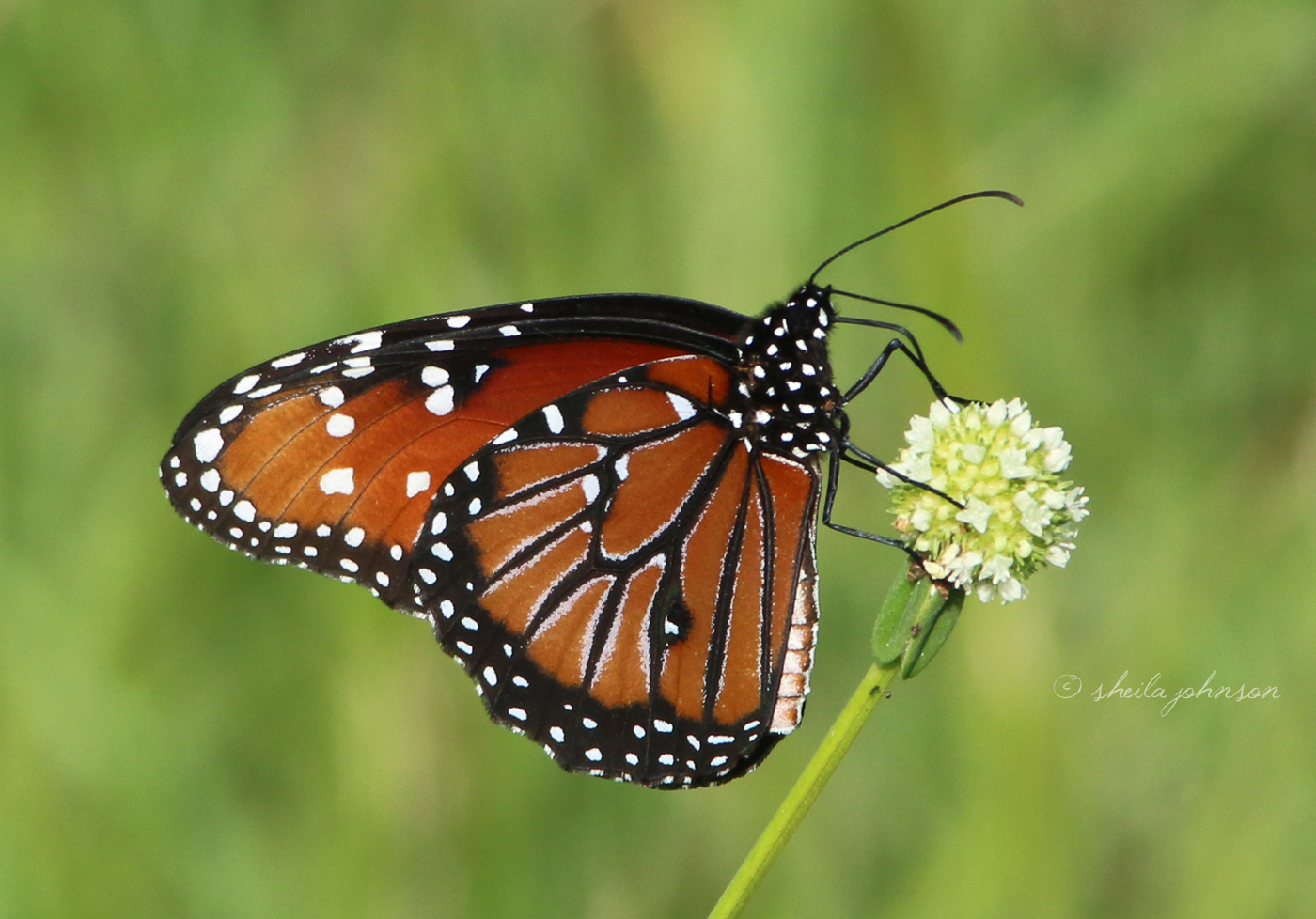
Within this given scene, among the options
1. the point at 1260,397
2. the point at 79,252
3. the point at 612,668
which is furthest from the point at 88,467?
the point at 1260,397

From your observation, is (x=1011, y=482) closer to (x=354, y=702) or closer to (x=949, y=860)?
(x=949, y=860)

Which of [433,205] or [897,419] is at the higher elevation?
[897,419]

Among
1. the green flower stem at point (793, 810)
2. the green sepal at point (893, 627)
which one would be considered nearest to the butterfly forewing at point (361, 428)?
the green sepal at point (893, 627)

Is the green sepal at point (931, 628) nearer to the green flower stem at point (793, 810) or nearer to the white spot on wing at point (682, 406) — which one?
the green flower stem at point (793, 810)

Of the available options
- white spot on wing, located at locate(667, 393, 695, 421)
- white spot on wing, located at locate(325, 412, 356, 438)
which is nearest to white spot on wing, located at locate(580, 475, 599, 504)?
white spot on wing, located at locate(667, 393, 695, 421)

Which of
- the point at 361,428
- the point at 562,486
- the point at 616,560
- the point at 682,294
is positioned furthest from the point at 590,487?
the point at 682,294

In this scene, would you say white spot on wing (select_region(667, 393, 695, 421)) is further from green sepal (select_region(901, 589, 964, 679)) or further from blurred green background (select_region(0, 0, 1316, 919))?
green sepal (select_region(901, 589, 964, 679))

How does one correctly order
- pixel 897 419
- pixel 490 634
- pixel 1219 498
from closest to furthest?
1. pixel 490 634
2. pixel 1219 498
3. pixel 897 419
